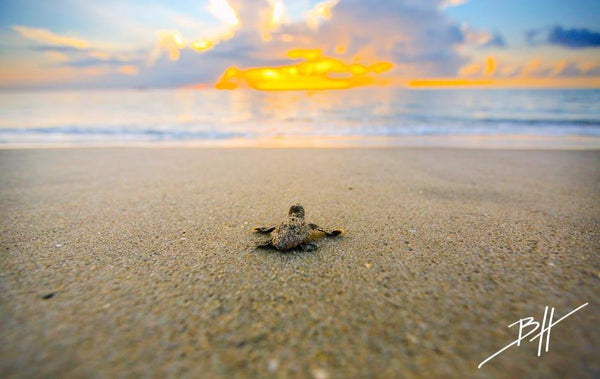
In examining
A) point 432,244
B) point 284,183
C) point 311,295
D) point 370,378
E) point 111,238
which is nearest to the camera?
point 370,378

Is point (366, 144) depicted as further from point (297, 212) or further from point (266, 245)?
point (266, 245)

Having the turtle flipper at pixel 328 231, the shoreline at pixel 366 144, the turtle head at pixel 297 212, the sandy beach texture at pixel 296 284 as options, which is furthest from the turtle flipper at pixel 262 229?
the shoreline at pixel 366 144

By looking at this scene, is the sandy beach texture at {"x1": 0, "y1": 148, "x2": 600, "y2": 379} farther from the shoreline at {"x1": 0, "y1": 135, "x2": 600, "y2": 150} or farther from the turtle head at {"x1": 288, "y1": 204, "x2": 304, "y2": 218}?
the shoreline at {"x1": 0, "y1": 135, "x2": 600, "y2": 150}

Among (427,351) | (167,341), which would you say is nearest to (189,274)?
(167,341)

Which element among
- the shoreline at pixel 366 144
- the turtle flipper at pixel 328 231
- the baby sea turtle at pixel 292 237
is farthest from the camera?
the shoreline at pixel 366 144

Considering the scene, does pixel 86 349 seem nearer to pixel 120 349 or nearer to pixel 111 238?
pixel 120 349

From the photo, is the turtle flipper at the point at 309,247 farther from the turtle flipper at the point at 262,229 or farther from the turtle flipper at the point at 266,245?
the turtle flipper at the point at 262,229

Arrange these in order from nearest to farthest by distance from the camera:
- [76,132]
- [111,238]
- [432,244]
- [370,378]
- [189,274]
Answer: [370,378] → [189,274] → [432,244] → [111,238] → [76,132]

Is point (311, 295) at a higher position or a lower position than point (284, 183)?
lower
